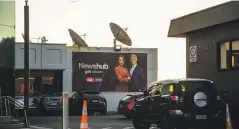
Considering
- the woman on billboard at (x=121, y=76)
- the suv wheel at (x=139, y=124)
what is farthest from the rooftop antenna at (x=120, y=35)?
the suv wheel at (x=139, y=124)

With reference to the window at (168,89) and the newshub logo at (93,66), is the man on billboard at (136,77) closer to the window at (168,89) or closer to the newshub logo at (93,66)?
the newshub logo at (93,66)

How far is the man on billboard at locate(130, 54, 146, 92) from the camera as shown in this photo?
39250 mm

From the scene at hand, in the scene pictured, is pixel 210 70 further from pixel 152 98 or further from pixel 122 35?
pixel 122 35

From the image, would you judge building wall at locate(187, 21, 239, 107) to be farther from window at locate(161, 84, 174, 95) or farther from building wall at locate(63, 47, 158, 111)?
building wall at locate(63, 47, 158, 111)

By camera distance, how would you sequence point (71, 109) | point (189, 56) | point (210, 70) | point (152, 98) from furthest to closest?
point (71, 109)
point (189, 56)
point (210, 70)
point (152, 98)

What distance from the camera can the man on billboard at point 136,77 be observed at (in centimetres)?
3925

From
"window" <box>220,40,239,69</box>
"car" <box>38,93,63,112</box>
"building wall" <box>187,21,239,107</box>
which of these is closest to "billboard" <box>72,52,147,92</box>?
"car" <box>38,93,63,112</box>

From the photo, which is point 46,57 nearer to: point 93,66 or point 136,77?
point 93,66

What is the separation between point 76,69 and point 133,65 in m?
4.30

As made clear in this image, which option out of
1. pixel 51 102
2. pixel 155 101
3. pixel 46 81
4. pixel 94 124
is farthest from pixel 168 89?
pixel 46 81

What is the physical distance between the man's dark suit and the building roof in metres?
15.8

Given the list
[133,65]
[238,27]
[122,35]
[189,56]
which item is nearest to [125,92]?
[133,65]

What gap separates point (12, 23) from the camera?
23.0 meters

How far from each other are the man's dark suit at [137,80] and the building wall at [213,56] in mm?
16342
